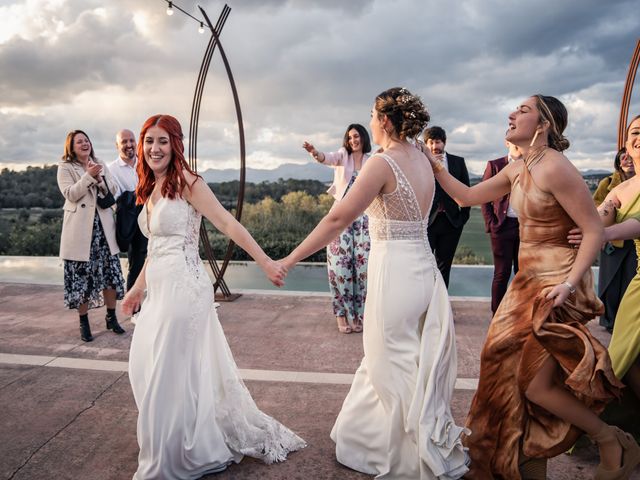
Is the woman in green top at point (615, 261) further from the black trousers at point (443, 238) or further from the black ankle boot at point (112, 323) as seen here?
the black ankle boot at point (112, 323)

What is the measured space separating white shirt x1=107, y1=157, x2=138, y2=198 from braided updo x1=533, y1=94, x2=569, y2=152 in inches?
169

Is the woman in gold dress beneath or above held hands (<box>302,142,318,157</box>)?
beneath

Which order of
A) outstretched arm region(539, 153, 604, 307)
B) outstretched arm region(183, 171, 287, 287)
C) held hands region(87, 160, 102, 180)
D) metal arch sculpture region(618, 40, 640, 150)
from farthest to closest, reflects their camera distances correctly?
metal arch sculpture region(618, 40, 640, 150) → held hands region(87, 160, 102, 180) → outstretched arm region(183, 171, 287, 287) → outstretched arm region(539, 153, 604, 307)

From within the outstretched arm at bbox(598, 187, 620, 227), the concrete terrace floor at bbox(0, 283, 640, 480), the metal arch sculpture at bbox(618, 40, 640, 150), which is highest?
the metal arch sculpture at bbox(618, 40, 640, 150)

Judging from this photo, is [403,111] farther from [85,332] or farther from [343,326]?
[85,332]

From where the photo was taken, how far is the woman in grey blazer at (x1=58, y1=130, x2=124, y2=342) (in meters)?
4.64

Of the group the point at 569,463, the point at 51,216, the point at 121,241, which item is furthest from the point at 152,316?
the point at 51,216

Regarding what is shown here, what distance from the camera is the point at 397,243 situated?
2375 mm

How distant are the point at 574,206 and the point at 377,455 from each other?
1.49 m

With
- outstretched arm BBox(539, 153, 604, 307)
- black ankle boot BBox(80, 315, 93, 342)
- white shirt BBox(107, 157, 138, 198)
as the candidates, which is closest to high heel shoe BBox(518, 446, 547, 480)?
outstretched arm BBox(539, 153, 604, 307)

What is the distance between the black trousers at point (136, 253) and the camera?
17.5 feet

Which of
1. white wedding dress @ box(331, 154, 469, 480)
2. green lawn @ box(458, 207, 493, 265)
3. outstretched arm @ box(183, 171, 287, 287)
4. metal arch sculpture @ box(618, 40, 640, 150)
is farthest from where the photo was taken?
green lawn @ box(458, 207, 493, 265)

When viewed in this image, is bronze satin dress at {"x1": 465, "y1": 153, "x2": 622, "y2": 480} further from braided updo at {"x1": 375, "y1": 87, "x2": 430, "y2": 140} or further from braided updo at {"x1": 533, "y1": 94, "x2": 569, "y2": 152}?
braided updo at {"x1": 375, "y1": 87, "x2": 430, "y2": 140}

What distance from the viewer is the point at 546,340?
7.04 feet
